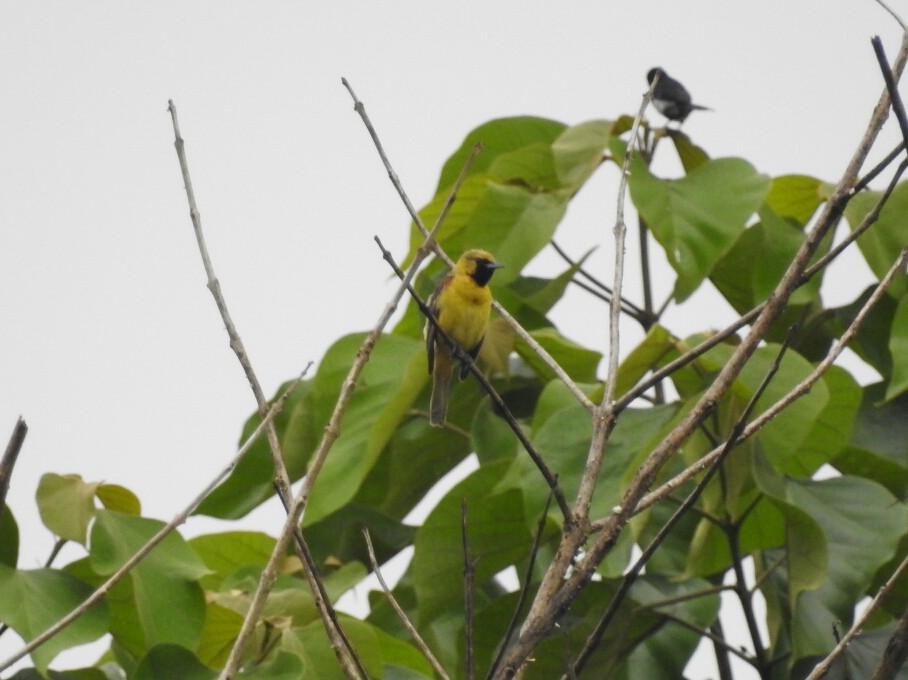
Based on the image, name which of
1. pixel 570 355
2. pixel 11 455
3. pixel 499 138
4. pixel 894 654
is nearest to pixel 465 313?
pixel 499 138

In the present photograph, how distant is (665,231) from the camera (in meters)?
3.71

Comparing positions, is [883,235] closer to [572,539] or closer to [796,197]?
[796,197]

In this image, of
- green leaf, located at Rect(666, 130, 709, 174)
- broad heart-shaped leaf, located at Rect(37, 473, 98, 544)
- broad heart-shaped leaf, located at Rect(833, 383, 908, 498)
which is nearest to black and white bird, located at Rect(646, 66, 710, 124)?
green leaf, located at Rect(666, 130, 709, 174)

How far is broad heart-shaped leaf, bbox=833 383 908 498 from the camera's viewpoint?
3.68 meters

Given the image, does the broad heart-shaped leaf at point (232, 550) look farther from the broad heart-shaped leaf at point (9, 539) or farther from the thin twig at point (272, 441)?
the thin twig at point (272, 441)

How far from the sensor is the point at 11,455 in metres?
1.49

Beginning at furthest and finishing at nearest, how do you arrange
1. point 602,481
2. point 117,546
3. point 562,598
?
point 602,481
point 117,546
point 562,598

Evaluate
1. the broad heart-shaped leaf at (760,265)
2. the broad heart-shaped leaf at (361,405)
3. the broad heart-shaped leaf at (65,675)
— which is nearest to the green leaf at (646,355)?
the broad heart-shaped leaf at (760,265)

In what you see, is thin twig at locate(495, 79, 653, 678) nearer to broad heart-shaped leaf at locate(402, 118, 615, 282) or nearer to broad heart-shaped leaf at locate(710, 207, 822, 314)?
broad heart-shaped leaf at locate(710, 207, 822, 314)

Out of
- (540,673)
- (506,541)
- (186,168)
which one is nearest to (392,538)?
(506,541)

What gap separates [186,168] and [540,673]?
170cm

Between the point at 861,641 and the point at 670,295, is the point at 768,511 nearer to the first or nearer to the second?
the point at 861,641

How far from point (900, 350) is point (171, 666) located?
2.11m

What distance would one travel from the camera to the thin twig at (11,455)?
148 centimetres
